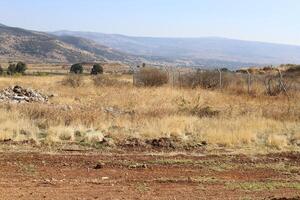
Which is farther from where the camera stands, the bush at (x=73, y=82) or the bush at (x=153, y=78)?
the bush at (x=73, y=82)

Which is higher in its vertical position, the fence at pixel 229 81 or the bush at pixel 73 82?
the fence at pixel 229 81

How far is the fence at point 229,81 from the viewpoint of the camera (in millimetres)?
35250

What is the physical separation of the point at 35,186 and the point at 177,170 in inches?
123

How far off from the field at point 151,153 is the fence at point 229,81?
36.5 ft

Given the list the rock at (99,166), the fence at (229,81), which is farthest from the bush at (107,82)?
the rock at (99,166)

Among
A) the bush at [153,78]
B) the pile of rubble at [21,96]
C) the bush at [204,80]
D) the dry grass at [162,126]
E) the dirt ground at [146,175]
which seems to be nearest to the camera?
the dirt ground at [146,175]

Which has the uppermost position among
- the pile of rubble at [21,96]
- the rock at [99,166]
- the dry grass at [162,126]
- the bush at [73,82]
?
the rock at [99,166]

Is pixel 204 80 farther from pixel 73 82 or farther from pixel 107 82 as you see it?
pixel 73 82

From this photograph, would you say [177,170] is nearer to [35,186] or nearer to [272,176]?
[272,176]

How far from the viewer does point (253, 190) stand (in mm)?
9969

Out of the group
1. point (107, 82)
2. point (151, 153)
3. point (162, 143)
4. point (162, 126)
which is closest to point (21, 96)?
point (107, 82)

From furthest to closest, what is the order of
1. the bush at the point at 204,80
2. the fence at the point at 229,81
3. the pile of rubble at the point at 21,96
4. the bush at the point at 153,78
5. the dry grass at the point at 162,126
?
the bush at the point at 153,78, the bush at the point at 204,80, the fence at the point at 229,81, the pile of rubble at the point at 21,96, the dry grass at the point at 162,126

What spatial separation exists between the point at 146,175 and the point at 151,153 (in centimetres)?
298

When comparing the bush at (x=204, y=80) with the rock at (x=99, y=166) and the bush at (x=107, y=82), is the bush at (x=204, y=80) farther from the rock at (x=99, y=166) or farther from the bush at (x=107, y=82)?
the rock at (x=99, y=166)
